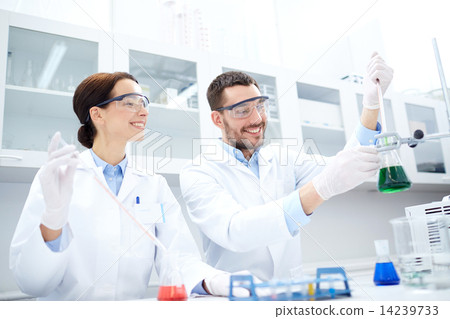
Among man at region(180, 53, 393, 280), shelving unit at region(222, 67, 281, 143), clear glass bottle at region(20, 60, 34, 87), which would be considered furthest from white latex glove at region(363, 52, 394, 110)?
clear glass bottle at region(20, 60, 34, 87)

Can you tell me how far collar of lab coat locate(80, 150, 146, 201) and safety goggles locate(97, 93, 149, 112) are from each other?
0.12m

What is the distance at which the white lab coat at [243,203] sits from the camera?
82 cm

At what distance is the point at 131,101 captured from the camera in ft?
2.45

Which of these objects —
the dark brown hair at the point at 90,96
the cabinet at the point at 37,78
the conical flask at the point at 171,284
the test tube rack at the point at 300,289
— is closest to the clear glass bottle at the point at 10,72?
the cabinet at the point at 37,78

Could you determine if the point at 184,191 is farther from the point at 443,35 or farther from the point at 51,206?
the point at 443,35

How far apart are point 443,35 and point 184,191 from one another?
1087mm

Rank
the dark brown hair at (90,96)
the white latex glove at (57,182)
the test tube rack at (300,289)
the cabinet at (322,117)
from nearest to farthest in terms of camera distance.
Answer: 1. the test tube rack at (300,289)
2. the white latex glove at (57,182)
3. the dark brown hair at (90,96)
4. the cabinet at (322,117)

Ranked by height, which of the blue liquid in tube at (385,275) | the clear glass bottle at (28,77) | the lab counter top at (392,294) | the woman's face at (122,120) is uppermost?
the clear glass bottle at (28,77)

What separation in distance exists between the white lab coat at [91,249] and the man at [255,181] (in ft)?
0.46

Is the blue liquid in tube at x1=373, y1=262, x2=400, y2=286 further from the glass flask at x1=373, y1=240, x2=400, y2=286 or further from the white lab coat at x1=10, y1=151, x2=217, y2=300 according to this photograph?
the white lab coat at x1=10, y1=151, x2=217, y2=300

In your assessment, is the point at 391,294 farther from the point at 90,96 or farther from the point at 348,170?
the point at 90,96

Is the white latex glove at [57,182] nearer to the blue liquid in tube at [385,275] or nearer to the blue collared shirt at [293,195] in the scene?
the blue collared shirt at [293,195]

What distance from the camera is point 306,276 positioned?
54cm
